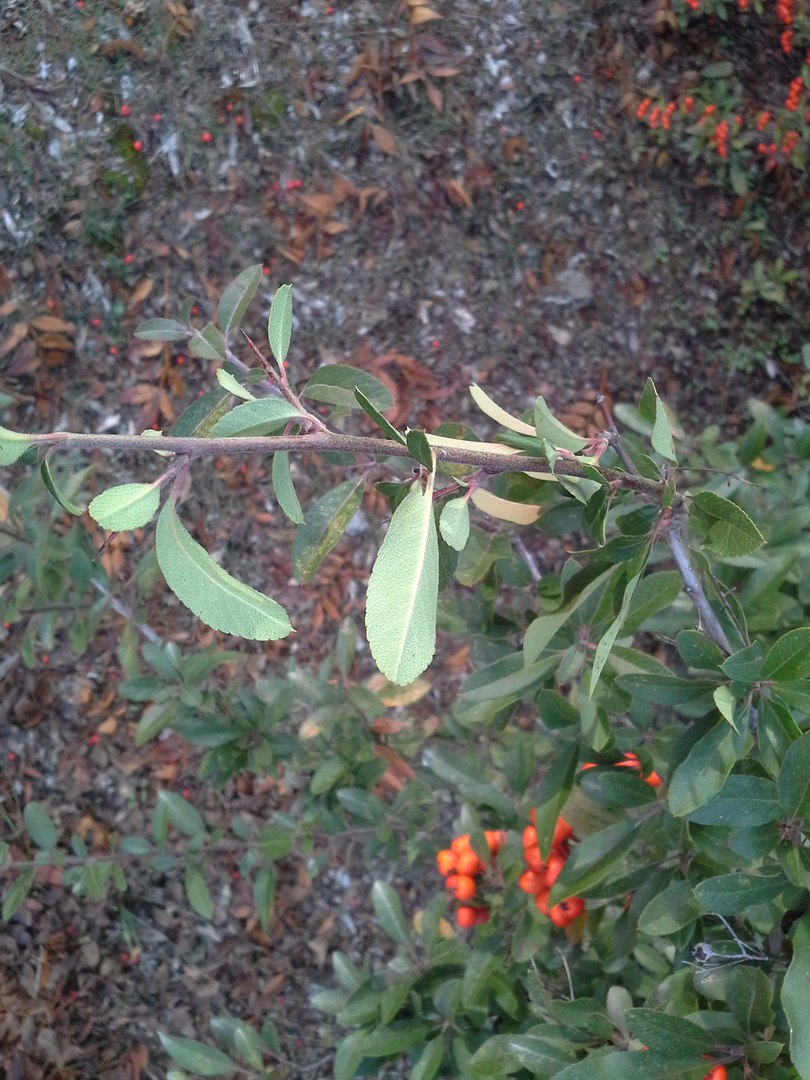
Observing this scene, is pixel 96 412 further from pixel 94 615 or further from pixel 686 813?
pixel 686 813

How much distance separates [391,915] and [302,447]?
1343mm

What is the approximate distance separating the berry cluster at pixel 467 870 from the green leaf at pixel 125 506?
113 centimetres

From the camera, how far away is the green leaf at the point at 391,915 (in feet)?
5.85

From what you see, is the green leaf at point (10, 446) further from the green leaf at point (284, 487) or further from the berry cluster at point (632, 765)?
the berry cluster at point (632, 765)

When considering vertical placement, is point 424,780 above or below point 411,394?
below

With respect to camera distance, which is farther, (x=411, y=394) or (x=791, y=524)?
(x=411, y=394)

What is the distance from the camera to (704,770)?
102cm

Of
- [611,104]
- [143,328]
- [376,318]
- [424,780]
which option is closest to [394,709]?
[424,780]

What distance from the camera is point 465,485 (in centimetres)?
85

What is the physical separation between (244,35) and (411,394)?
1325mm

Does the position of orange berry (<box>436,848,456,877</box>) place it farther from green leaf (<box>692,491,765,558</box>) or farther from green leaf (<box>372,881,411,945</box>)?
green leaf (<box>692,491,765,558</box>)

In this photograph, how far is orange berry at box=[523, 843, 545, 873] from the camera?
153 centimetres

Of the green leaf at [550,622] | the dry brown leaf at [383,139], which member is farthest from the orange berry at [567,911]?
the dry brown leaf at [383,139]

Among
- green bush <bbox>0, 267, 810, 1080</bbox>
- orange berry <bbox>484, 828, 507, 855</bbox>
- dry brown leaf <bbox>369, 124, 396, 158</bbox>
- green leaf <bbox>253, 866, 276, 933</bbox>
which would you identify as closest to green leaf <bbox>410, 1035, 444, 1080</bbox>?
green bush <bbox>0, 267, 810, 1080</bbox>
